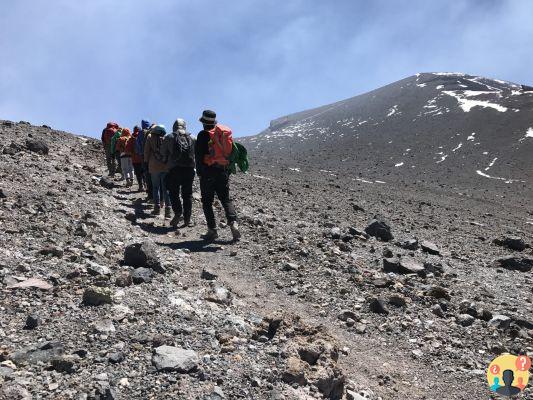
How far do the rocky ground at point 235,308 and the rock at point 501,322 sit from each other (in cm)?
2

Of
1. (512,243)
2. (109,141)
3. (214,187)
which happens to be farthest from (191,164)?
(512,243)

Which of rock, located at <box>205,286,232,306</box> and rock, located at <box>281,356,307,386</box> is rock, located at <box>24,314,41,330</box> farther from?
rock, located at <box>281,356,307,386</box>

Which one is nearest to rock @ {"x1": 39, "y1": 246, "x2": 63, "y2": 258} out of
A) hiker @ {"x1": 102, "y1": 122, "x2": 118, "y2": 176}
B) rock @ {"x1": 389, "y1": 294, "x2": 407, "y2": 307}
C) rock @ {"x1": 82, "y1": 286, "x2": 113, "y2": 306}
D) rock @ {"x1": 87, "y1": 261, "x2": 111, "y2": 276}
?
rock @ {"x1": 87, "y1": 261, "x2": 111, "y2": 276}

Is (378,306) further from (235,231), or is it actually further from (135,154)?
(135,154)

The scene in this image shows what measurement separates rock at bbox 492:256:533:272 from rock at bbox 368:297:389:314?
4.78 meters

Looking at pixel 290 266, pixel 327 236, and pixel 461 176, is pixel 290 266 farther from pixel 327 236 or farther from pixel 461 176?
pixel 461 176

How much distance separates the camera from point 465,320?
5992mm

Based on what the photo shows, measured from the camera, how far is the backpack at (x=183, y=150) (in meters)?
9.67

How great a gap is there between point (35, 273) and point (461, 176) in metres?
45.0

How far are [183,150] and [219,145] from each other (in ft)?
4.06

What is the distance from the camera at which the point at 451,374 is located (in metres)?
4.89

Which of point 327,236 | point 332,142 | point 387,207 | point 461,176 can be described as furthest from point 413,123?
point 327,236

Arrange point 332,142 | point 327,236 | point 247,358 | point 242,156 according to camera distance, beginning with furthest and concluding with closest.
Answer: point 332,142 → point 327,236 → point 242,156 → point 247,358

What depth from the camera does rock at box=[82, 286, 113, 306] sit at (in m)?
4.74
